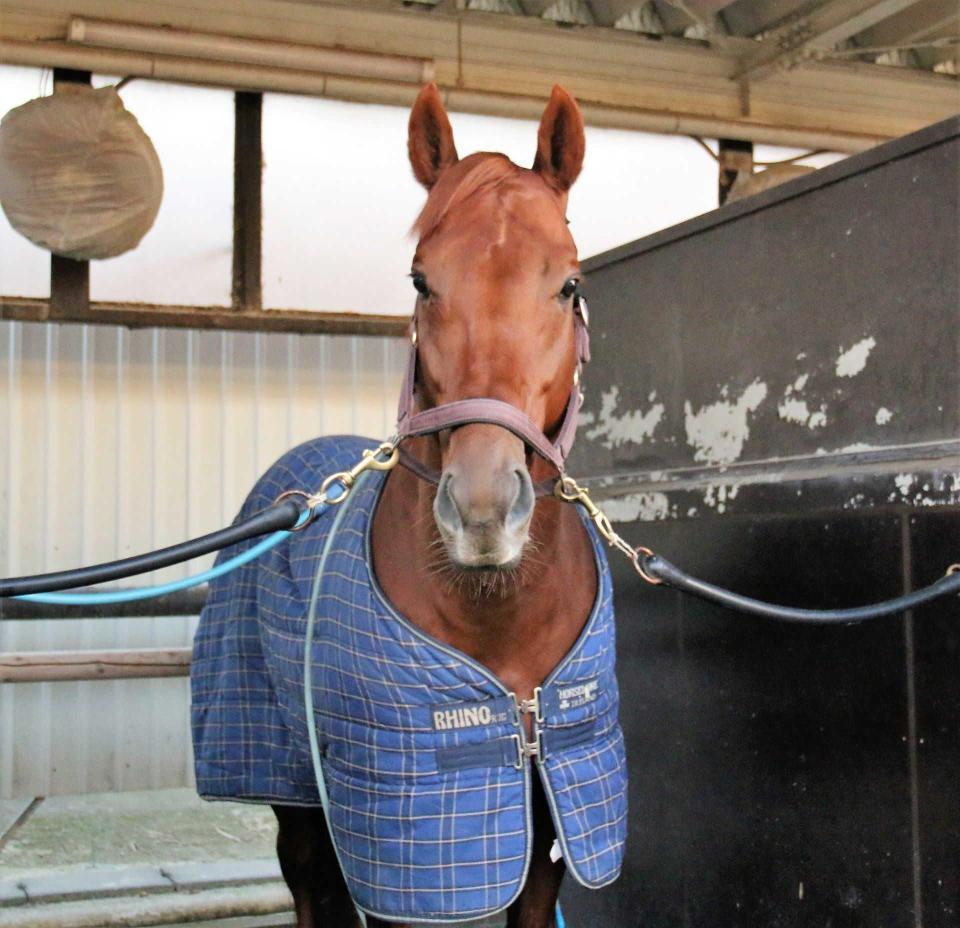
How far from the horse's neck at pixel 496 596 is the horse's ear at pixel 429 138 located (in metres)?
0.55

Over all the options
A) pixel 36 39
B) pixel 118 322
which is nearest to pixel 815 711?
pixel 118 322

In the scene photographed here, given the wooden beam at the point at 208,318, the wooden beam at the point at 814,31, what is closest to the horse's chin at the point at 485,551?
the wooden beam at the point at 208,318

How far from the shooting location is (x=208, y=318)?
4781mm

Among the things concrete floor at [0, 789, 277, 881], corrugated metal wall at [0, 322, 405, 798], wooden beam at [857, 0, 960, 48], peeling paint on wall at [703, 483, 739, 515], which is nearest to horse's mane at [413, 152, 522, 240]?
peeling paint on wall at [703, 483, 739, 515]

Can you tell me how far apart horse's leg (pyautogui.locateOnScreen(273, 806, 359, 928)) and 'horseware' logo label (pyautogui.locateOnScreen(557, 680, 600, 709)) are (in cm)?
102

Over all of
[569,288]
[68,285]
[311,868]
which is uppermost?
[68,285]

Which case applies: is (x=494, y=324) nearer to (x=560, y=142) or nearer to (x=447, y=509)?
(x=447, y=509)

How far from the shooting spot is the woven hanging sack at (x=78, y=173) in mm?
4164

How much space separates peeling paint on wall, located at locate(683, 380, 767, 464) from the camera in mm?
2264

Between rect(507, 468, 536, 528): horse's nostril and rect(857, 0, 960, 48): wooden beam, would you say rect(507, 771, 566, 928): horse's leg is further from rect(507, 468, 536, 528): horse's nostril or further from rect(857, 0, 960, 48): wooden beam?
rect(857, 0, 960, 48): wooden beam

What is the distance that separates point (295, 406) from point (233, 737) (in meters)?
3.01

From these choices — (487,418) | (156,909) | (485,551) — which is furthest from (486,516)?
(156,909)

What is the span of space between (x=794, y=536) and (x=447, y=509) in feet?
2.99

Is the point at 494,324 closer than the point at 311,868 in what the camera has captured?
Yes
